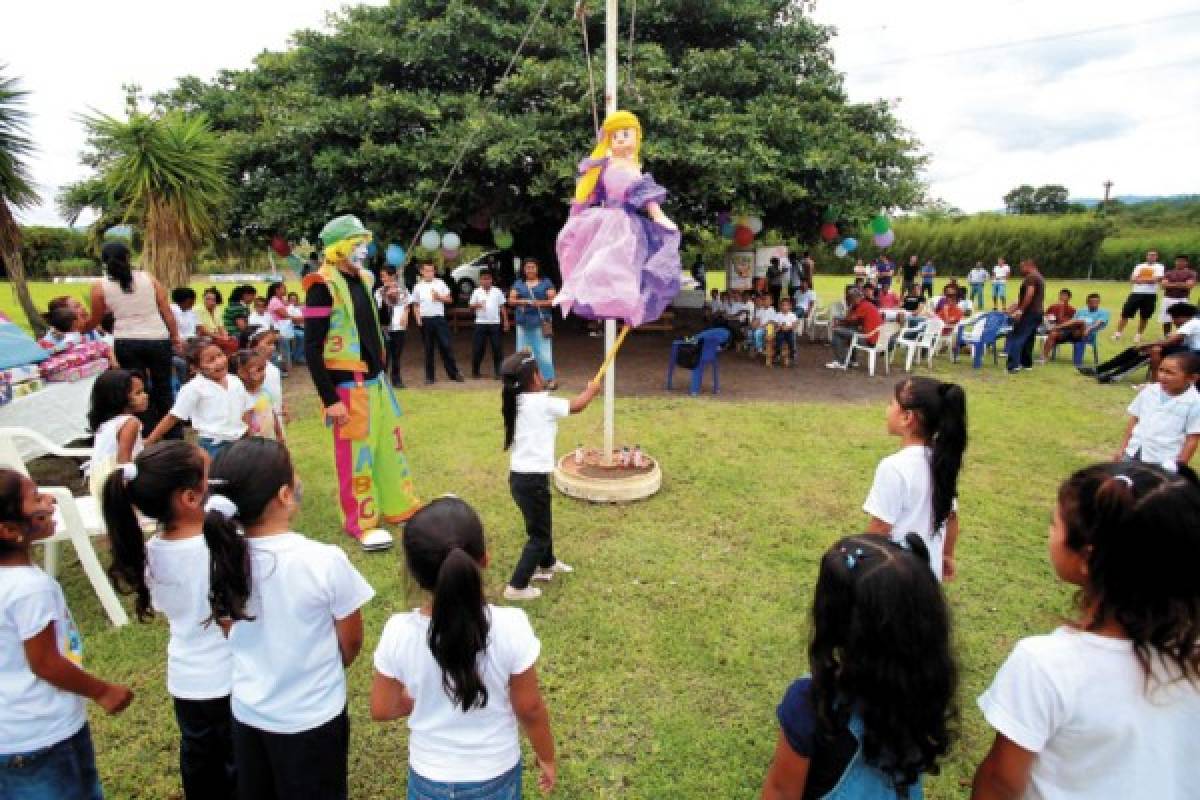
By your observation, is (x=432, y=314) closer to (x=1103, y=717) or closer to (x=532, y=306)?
(x=532, y=306)

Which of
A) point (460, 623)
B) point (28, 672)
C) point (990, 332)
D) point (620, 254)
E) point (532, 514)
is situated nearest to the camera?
point (460, 623)

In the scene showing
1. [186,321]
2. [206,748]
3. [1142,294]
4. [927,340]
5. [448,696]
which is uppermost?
[186,321]

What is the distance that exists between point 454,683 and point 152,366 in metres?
5.18

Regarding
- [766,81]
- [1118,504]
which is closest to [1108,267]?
[766,81]

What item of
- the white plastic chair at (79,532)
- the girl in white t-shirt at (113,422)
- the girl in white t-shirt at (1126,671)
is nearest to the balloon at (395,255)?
the white plastic chair at (79,532)

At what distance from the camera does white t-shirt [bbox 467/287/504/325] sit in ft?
30.4

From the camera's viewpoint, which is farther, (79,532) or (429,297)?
(429,297)

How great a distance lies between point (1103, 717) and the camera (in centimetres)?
132

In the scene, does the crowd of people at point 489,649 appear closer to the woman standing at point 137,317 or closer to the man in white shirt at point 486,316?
the woman standing at point 137,317

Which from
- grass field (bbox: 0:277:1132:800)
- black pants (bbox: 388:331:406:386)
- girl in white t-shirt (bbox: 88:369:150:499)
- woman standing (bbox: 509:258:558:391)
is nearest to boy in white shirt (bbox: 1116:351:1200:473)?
grass field (bbox: 0:277:1132:800)

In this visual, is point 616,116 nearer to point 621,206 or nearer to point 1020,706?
point 621,206

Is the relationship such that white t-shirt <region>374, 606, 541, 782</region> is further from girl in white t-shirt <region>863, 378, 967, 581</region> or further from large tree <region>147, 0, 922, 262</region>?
large tree <region>147, 0, 922, 262</region>

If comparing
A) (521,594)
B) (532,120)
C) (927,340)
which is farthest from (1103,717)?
(927,340)

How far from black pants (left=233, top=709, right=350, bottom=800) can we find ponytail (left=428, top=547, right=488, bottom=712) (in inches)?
24.7
